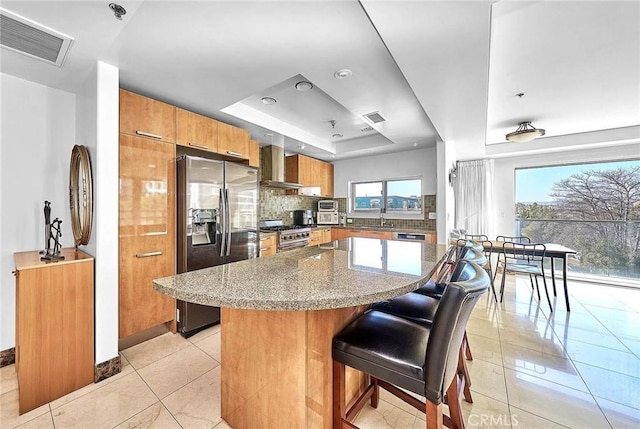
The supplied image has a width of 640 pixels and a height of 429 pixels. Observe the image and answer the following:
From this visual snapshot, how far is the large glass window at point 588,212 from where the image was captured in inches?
155

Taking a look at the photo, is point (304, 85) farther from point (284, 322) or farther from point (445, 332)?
point (445, 332)

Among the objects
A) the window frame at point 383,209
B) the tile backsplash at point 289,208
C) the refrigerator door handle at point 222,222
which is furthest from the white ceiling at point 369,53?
the window frame at point 383,209

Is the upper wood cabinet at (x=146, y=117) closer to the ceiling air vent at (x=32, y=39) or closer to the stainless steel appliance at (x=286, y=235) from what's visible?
the ceiling air vent at (x=32, y=39)

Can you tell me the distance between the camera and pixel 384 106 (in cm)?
281

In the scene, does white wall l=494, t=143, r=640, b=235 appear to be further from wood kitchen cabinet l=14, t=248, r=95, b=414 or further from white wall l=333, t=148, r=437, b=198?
wood kitchen cabinet l=14, t=248, r=95, b=414

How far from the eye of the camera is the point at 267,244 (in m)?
3.63

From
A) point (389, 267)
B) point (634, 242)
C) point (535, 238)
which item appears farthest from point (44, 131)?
point (634, 242)

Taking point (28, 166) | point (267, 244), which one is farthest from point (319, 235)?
point (28, 166)

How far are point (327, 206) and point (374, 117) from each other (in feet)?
8.89

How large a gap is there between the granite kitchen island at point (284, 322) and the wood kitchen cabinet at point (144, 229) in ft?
4.23

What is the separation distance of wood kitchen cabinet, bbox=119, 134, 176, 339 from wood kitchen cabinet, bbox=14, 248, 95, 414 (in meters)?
0.35

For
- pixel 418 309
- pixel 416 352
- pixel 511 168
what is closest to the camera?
pixel 416 352

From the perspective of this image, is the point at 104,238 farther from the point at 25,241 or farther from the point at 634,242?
the point at 634,242

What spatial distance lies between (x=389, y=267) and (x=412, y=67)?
5.03 ft
